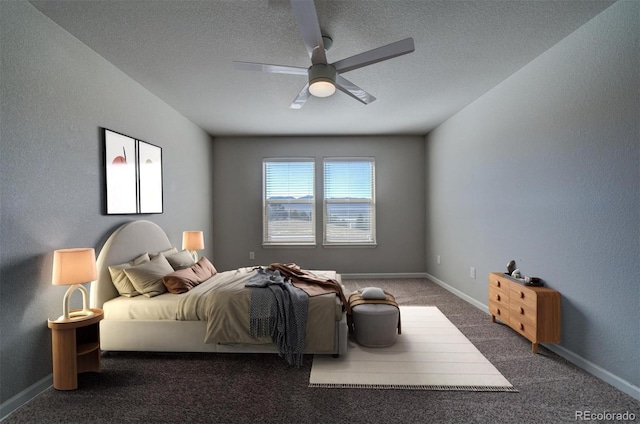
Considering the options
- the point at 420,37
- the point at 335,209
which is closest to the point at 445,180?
the point at 335,209

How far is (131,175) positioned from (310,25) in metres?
2.49

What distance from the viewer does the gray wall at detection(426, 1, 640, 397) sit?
2139 millimetres

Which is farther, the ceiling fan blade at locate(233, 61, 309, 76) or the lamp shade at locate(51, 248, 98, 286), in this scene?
the ceiling fan blade at locate(233, 61, 309, 76)

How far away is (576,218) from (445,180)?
260 cm

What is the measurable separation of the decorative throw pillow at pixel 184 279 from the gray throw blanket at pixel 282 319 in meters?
Result: 0.76

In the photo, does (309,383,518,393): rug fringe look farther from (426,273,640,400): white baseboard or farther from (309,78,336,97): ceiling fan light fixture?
(309,78,336,97): ceiling fan light fixture

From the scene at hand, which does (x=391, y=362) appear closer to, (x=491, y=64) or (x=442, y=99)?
(x=491, y=64)

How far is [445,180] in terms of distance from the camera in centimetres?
507

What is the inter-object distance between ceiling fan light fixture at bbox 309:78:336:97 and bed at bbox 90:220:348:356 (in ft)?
5.70

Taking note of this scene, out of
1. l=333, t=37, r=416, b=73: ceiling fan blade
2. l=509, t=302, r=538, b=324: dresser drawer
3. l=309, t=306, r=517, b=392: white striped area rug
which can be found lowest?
→ l=309, t=306, r=517, b=392: white striped area rug

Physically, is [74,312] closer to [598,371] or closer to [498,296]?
[498,296]

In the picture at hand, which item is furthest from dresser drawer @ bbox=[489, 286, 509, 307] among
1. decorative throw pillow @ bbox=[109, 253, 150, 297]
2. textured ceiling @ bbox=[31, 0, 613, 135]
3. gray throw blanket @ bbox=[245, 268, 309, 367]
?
decorative throw pillow @ bbox=[109, 253, 150, 297]

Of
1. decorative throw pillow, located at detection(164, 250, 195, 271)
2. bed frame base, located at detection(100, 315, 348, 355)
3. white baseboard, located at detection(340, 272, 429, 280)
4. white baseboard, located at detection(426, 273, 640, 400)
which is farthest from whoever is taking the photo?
white baseboard, located at detection(340, 272, 429, 280)

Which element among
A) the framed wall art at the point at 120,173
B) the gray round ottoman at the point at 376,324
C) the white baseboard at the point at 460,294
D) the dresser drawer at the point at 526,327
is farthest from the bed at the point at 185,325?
the white baseboard at the point at 460,294
